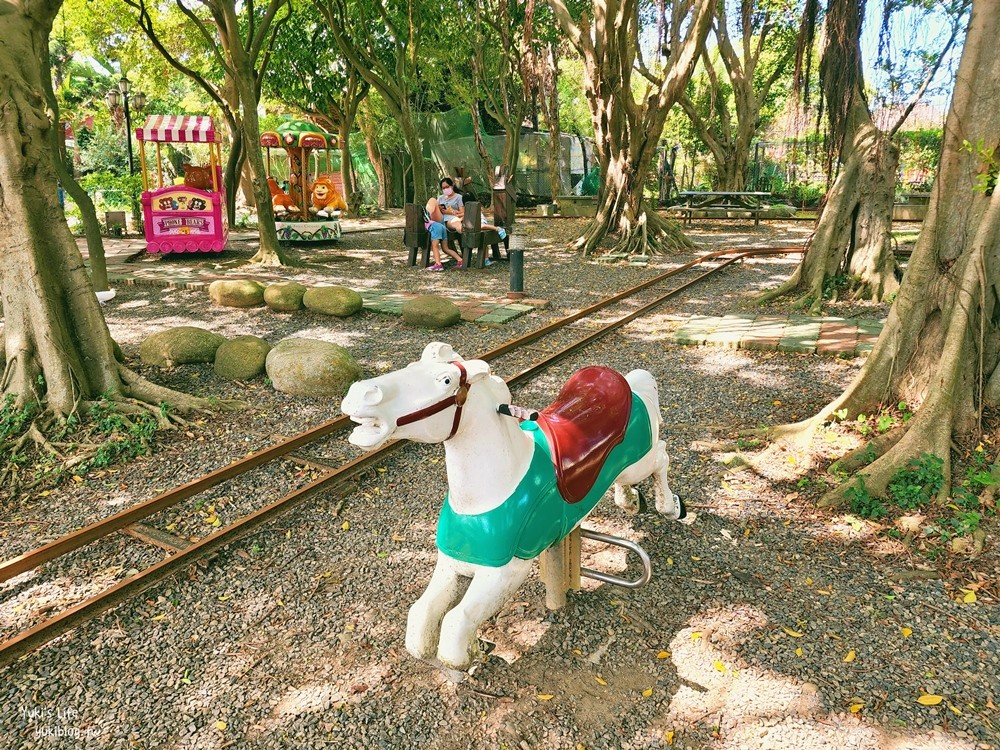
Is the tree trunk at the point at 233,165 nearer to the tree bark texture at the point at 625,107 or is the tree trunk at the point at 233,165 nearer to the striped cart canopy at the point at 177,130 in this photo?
the striped cart canopy at the point at 177,130

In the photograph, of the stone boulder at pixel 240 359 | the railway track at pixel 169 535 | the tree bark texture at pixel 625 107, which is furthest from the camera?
the tree bark texture at pixel 625 107

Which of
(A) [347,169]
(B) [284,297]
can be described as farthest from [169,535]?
(A) [347,169]

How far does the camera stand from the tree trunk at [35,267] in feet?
16.5

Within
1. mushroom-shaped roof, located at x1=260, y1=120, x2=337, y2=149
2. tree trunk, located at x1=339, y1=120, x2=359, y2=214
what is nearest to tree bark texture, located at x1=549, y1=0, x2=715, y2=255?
mushroom-shaped roof, located at x1=260, y1=120, x2=337, y2=149

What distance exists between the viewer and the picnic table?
20188mm

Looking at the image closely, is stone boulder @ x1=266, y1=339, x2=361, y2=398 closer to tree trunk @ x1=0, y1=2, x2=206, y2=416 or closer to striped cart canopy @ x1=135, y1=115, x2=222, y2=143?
tree trunk @ x1=0, y1=2, x2=206, y2=416

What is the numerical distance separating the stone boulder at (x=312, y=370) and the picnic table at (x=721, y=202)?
16181mm

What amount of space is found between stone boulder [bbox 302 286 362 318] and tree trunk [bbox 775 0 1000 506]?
605cm

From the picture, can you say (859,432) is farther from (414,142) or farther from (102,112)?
(102,112)

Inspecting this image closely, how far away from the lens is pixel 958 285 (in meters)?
4.23

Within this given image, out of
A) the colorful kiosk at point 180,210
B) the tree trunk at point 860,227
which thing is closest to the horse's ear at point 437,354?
the tree trunk at point 860,227

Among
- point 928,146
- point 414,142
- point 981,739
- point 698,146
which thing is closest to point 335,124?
point 414,142

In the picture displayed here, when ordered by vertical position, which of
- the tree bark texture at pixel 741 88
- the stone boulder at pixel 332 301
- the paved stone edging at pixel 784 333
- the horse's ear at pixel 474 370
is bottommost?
the paved stone edging at pixel 784 333

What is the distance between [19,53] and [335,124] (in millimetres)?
21552
